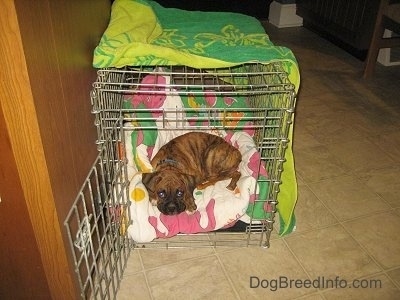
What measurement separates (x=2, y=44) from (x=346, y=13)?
3.36m

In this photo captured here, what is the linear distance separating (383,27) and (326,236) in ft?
7.07

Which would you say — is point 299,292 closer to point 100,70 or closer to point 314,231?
point 314,231

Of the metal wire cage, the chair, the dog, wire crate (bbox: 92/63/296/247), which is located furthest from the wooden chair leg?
the dog

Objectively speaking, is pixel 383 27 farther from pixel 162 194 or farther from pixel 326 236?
pixel 162 194

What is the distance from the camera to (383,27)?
306cm

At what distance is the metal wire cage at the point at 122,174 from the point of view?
1195 mm

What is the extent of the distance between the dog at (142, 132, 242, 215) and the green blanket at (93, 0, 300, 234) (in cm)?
29

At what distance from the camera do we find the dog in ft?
5.17

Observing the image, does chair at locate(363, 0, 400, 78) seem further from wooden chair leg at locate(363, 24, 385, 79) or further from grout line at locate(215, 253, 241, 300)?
grout line at locate(215, 253, 241, 300)

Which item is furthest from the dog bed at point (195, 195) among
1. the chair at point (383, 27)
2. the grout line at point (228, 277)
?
the chair at point (383, 27)

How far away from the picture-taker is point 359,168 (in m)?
2.12

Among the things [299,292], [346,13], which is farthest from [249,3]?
[299,292]

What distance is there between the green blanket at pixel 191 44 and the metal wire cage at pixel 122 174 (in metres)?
0.05

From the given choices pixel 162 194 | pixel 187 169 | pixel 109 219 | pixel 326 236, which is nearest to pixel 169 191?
pixel 162 194
